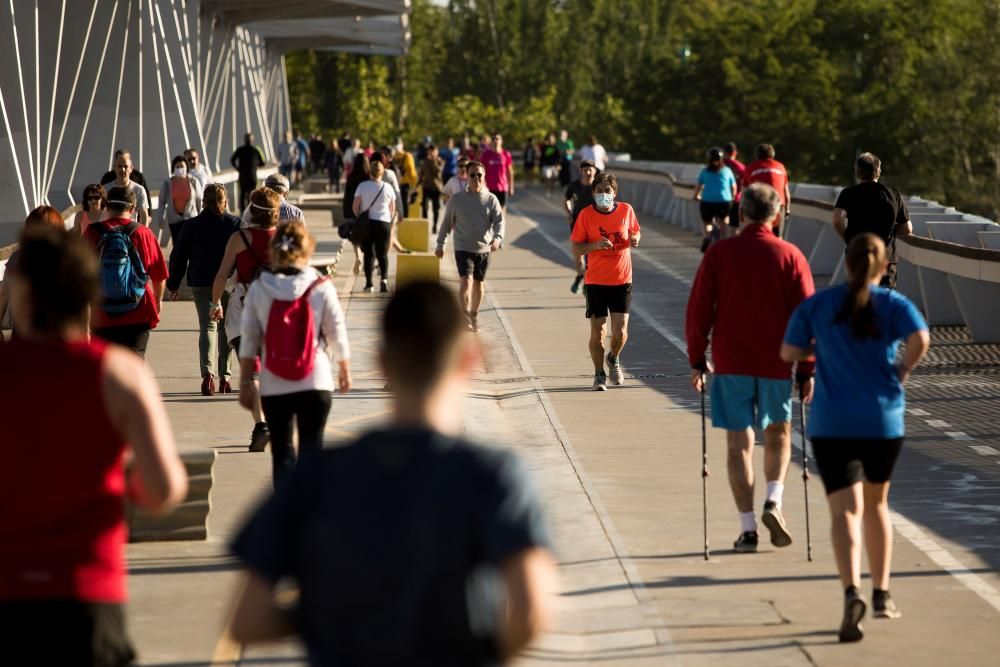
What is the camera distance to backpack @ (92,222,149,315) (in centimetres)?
1262

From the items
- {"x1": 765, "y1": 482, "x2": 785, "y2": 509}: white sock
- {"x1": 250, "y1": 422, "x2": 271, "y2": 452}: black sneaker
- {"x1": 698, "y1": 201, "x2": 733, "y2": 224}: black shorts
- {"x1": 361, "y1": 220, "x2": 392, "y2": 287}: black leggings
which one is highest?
{"x1": 765, "y1": 482, "x2": 785, "y2": 509}: white sock

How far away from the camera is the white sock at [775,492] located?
974cm

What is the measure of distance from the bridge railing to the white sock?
27.7ft

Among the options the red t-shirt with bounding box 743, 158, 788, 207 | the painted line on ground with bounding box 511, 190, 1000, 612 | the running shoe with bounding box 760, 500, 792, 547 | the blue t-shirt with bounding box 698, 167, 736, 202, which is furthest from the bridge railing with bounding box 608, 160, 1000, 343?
the running shoe with bounding box 760, 500, 792, 547

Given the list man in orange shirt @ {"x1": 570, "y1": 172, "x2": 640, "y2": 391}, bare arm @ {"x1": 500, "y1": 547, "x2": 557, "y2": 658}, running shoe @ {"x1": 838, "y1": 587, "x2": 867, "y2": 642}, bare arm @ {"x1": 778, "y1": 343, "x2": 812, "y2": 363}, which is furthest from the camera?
man in orange shirt @ {"x1": 570, "y1": 172, "x2": 640, "y2": 391}

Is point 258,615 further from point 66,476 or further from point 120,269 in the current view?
point 120,269

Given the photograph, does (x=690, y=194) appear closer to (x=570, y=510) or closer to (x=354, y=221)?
(x=354, y=221)

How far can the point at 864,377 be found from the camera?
7973mm

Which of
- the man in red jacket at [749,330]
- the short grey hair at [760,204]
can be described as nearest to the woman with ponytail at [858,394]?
the man in red jacket at [749,330]

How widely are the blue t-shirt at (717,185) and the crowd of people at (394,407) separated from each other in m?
9.08

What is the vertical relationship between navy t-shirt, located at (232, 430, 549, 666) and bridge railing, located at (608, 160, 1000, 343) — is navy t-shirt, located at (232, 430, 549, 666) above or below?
above

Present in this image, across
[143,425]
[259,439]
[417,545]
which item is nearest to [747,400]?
[259,439]

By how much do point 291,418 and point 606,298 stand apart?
6.74m

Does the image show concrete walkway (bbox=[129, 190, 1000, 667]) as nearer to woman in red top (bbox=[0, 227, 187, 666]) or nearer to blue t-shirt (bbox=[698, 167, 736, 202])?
woman in red top (bbox=[0, 227, 187, 666])
